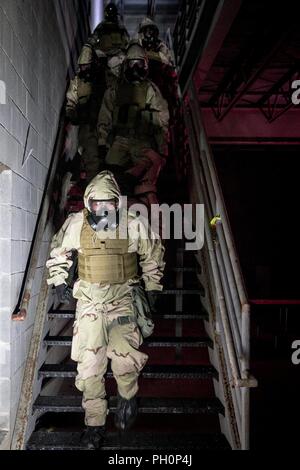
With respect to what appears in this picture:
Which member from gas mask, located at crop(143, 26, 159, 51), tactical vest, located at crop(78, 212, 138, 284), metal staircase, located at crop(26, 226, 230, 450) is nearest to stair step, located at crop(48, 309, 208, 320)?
metal staircase, located at crop(26, 226, 230, 450)

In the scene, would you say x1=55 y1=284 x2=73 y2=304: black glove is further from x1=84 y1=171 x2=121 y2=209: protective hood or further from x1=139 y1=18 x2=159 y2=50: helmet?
x1=139 y1=18 x2=159 y2=50: helmet

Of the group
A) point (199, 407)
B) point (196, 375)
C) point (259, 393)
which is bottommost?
point (259, 393)

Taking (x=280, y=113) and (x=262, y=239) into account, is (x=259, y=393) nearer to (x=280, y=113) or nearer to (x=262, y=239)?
(x=262, y=239)

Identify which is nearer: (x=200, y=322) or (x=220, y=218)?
(x=220, y=218)

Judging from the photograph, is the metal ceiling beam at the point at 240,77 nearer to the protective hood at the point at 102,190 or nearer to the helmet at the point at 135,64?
the helmet at the point at 135,64

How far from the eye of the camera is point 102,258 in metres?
3.32

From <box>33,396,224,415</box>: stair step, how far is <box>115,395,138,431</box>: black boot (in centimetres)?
9

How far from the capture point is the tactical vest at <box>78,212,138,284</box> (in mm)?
3305

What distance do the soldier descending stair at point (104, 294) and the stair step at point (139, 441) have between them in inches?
4.1

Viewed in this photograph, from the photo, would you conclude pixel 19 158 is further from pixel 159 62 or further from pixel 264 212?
pixel 264 212

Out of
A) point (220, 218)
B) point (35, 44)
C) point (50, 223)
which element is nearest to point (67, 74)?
point (35, 44)

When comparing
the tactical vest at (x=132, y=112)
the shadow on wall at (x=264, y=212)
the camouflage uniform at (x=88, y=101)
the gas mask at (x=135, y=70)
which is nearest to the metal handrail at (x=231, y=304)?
the tactical vest at (x=132, y=112)

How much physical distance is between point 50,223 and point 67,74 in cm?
268
